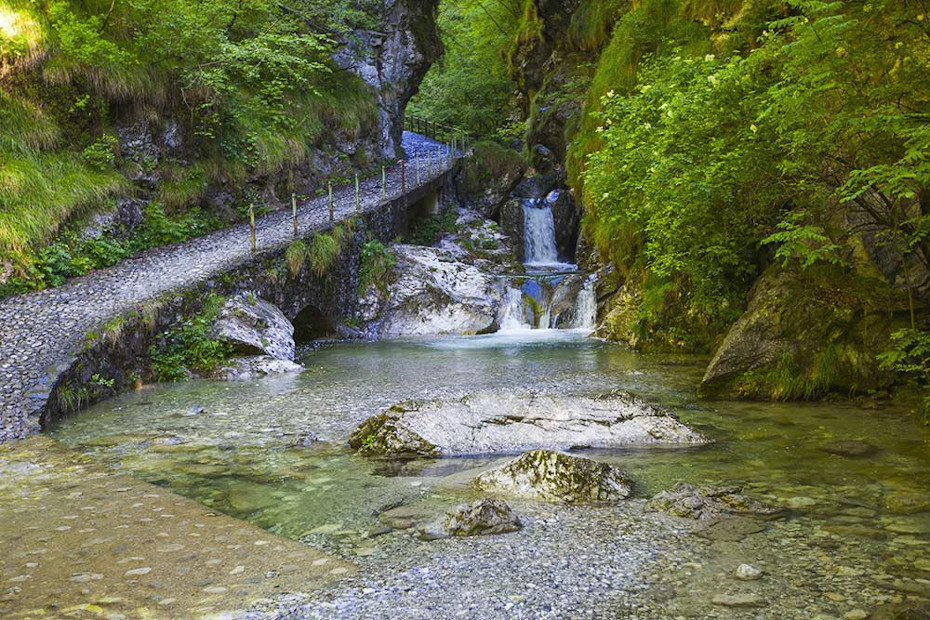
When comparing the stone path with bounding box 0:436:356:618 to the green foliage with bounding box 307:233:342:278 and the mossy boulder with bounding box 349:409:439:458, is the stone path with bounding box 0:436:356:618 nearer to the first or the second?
the mossy boulder with bounding box 349:409:439:458

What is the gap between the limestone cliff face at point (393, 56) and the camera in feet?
80.8

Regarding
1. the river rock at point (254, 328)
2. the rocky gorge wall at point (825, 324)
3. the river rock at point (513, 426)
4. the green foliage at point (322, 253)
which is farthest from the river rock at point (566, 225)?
the river rock at point (513, 426)

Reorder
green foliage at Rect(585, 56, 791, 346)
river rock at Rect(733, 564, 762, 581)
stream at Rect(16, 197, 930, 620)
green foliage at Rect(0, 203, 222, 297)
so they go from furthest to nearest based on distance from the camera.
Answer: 1. green foliage at Rect(0, 203, 222, 297)
2. green foliage at Rect(585, 56, 791, 346)
3. river rock at Rect(733, 564, 762, 581)
4. stream at Rect(16, 197, 930, 620)

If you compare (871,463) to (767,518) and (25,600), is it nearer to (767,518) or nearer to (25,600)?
(767,518)

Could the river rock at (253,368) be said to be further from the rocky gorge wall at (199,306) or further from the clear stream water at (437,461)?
the rocky gorge wall at (199,306)

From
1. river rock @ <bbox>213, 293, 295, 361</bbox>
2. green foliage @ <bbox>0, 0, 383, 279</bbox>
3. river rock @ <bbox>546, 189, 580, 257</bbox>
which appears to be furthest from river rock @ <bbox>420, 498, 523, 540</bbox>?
river rock @ <bbox>546, 189, 580, 257</bbox>

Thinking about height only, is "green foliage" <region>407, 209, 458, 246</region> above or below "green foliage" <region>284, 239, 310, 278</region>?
above

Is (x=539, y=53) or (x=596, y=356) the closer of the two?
(x=596, y=356)

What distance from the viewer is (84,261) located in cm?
1217

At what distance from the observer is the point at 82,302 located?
10.6 metres

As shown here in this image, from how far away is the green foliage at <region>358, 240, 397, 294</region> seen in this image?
17281 mm

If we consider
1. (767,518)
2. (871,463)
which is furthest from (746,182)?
(767,518)

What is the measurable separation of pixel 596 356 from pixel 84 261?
32.0 ft

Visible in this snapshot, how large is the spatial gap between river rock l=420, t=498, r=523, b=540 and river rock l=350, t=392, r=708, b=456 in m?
1.82
